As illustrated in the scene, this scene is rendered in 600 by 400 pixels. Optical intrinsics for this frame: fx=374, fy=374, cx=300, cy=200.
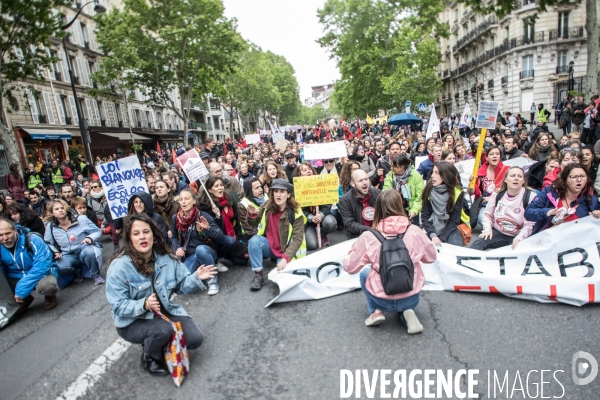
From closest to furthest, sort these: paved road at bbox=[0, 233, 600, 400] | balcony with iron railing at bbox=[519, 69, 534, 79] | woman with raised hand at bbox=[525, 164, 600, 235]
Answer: paved road at bbox=[0, 233, 600, 400], woman with raised hand at bbox=[525, 164, 600, 235], balcony with iron railing at bbox=[519, 69, 534, 79]

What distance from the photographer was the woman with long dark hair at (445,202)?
192 inches

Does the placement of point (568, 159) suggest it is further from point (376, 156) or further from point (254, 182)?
point (376, 156)

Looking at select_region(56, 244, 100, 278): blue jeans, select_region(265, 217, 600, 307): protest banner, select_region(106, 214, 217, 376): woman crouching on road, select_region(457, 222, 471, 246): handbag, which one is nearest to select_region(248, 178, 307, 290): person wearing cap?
select_region(265, 217, 600, 307): protest banner

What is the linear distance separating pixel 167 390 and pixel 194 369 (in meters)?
0.27

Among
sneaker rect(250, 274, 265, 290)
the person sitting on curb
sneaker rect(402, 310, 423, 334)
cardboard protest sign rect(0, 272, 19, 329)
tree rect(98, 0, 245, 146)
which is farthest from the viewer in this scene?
tree rect(98, 0, 245, 146)

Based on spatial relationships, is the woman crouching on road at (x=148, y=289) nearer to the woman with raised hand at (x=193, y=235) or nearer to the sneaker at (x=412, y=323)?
the woman with raised hand at (x=193, y=235)

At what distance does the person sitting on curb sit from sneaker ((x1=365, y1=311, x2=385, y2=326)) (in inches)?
153

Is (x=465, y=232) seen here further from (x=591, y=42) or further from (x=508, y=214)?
(x=591, y=42)

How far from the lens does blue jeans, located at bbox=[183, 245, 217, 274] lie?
479 centimetres

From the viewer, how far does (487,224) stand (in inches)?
179

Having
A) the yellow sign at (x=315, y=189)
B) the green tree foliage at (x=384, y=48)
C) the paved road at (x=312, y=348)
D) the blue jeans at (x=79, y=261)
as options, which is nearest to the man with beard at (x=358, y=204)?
the yellow sign at (x=315, y=189)

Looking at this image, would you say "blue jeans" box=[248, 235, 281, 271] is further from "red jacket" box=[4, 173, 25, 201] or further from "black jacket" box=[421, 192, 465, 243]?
"red jacket" box=[4, 173, 25, 201]

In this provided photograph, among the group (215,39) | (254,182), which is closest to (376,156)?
(254,182)

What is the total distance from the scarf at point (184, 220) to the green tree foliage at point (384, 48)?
29272 millimetres
